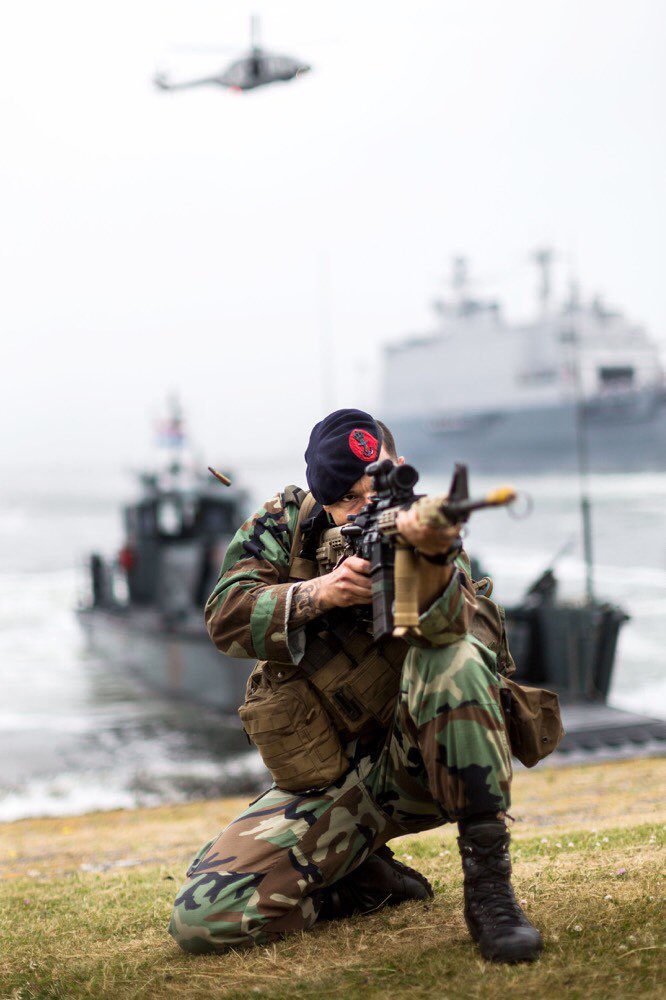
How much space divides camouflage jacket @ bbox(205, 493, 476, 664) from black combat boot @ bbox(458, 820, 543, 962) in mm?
451

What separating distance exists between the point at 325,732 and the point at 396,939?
0.51 meters

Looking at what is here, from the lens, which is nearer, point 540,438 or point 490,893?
point 490,893

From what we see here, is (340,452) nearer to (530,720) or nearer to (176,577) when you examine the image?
(530,720)

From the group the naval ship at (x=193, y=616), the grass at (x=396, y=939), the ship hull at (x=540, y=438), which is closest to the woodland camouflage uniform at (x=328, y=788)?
the grass at (x=396, y=939)

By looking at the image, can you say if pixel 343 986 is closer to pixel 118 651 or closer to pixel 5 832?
pixel 5 832

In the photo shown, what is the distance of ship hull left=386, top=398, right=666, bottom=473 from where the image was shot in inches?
1732

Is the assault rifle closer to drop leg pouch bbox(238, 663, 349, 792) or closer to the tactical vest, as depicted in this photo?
the tactical vest

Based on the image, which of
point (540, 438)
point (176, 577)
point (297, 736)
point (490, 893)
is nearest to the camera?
point (490, 893)

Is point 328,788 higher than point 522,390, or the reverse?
point 522,390

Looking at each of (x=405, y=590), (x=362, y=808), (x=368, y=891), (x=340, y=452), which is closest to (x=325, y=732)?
(x=362, y=808)

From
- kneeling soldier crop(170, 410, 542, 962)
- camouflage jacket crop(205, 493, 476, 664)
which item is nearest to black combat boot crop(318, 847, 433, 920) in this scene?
kneeling soldier crop(170, 410, 542, 962)

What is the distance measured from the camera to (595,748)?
895cm

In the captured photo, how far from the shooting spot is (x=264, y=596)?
2590 millimetres

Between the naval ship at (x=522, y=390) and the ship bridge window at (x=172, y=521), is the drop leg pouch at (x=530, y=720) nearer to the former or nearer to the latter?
the ship bridge window at (x=172, y=521)
